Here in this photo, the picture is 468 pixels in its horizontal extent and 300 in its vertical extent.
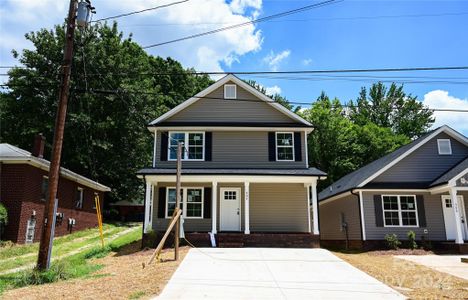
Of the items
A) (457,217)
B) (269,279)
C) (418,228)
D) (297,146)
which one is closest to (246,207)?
(297,146)

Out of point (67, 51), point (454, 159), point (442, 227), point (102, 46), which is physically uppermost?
point (102, 46)

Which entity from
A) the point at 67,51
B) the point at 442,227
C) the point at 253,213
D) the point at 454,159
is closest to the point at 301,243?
the point at 253,213

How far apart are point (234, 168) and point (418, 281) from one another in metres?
10.2

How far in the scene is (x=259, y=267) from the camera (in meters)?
10.4

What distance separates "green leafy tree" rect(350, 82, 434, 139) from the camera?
4325 centimetres

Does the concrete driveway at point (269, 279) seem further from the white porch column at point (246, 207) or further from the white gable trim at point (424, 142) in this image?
the white gable trim at point (424, 142)

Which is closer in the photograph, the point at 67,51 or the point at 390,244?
the point at 67,51

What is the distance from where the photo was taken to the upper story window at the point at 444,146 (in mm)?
18281

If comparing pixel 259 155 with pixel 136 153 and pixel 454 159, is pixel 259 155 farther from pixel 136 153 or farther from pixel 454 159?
pixel 136 153

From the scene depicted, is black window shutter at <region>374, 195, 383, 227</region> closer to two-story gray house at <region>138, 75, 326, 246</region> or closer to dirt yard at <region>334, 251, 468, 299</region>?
two-story gray house at <region>138, 75, 326, 246</region>

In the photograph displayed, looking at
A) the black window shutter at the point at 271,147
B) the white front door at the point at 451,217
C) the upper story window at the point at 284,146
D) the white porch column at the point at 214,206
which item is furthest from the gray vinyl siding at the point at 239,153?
the white front door at the point at 451,217

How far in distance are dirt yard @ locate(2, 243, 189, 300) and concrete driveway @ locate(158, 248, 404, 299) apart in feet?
1.25

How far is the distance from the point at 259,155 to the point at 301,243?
494cm

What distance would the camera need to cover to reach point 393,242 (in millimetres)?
16422
